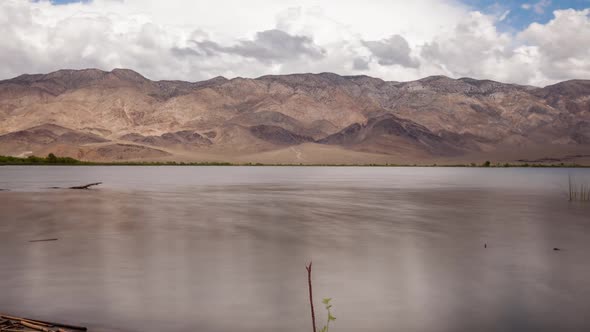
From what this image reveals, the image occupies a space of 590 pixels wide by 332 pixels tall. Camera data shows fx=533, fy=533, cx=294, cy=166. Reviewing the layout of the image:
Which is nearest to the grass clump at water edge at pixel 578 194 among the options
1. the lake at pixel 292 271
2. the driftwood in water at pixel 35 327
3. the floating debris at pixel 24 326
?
the lake at pixel 292 271

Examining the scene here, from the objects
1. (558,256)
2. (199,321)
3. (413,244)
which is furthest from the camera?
(413,244)

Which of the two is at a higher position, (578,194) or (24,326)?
(24,326)

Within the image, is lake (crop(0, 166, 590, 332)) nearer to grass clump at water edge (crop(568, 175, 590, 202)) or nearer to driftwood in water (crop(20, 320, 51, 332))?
driftwood in water (crop(20, 320, 51, 332))

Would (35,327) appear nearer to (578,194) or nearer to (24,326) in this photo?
(24,326)

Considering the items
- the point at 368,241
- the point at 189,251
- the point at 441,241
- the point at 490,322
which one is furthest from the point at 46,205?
the point at 490,322

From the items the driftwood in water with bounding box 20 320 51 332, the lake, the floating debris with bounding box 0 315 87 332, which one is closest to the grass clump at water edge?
the lake

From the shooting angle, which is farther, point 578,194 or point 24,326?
point 578,194

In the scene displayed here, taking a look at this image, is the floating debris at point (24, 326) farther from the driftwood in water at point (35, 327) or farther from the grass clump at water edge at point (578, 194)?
the grass clump at water edge at point (578, 194)

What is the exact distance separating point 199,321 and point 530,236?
16261 mm

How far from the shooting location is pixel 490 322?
33.4 feet

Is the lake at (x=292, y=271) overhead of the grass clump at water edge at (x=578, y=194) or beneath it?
overhead

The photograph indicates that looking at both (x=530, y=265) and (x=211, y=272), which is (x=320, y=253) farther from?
(x=530, y=265)

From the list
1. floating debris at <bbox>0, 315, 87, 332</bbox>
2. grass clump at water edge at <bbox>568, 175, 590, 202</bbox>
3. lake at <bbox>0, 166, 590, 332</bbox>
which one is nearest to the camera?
floating debris at <bbox>0, 315, 87, 332</bbox>

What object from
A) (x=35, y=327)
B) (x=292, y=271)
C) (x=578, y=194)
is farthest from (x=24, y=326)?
(x=578, y=194)
